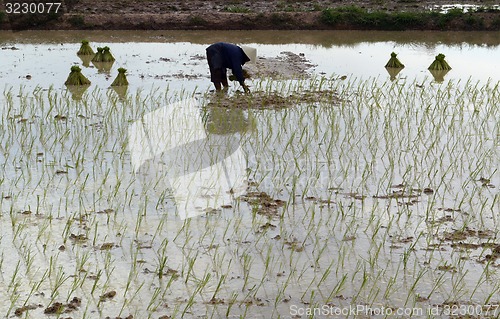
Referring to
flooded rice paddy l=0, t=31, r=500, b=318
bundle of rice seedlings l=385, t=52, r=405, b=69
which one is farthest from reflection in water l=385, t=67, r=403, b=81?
flooded rice paddy l=0, t=31, r=500, b=318

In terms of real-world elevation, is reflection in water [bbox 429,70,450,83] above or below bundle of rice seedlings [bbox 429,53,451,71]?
below

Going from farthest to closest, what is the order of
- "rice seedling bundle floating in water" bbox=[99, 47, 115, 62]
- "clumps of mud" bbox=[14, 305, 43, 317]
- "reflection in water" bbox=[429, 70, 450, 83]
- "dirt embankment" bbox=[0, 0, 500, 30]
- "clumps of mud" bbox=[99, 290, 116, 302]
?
"dirt embankment" bbox=[0, 0, 500, 30], "rice seedling bundle floating in water" bbox=[99, 47, 115, 62], "reflection in water" bbox=[429, 70, 450, 83], "clumps of mud" bbox=[99, 290, 116, 302], "clumps of mud" bbox=[14, 305, 43, 317]

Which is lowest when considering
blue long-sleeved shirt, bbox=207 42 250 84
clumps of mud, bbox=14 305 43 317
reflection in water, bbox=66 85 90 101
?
reflection in water, bbox=66 85 90 101

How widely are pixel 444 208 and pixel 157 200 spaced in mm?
1654

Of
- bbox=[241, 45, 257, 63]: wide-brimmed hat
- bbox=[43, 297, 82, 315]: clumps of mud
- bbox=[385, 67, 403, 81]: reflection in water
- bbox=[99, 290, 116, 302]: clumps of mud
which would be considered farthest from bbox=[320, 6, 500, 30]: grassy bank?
bbox=[43, 297, 82, 315]: clumps of mud

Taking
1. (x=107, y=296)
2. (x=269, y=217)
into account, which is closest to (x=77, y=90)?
(x=269, y=217)

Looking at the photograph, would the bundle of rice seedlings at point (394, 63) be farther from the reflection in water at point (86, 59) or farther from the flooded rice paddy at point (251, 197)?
the reflection in water at point (86, 59)

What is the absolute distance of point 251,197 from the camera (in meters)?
4.49

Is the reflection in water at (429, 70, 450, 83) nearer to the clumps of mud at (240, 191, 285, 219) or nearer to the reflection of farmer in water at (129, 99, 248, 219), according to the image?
the reflection of farmer in water at (129, 99, 248, 219)

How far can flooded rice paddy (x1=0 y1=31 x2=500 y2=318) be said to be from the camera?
129 inches

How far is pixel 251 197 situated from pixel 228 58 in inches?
108

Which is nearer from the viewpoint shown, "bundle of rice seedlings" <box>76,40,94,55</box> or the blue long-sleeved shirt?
the blue long-sleeved shirt

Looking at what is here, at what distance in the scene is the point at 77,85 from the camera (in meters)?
7.68

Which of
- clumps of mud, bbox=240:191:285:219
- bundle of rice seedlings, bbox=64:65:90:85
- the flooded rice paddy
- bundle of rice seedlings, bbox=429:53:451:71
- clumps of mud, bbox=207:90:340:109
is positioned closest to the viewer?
the flooded rice paddy
